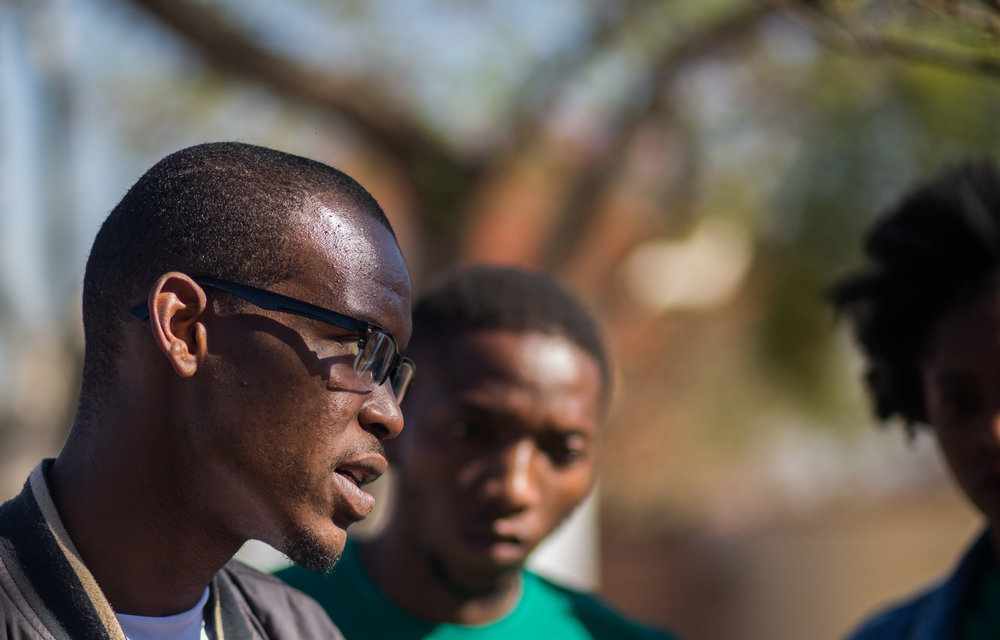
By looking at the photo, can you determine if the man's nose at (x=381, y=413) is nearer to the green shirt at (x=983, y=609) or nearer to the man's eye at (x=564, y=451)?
the man's eye at (x=564, y=451)

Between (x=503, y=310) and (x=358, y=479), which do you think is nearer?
(x=358, y=479)

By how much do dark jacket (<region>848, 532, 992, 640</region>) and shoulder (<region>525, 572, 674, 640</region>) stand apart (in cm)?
72

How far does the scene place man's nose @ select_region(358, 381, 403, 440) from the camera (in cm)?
192

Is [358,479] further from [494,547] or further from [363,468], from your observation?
[494,547]

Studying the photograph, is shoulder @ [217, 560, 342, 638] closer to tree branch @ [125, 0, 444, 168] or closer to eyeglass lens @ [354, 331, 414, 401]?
eyeglass lens @ [354, 331, 414, 401]

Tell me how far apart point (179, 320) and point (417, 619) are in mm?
1370

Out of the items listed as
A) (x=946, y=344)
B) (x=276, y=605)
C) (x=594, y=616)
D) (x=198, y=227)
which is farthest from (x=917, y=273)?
(x=198, y=227)

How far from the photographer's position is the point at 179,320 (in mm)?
1839

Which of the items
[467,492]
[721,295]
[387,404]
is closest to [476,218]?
[721,295]

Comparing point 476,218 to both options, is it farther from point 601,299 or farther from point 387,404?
point 387,404

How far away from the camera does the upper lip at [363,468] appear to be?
1.90m

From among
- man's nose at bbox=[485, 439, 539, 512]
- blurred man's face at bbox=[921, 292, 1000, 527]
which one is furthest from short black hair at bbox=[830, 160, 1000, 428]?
man's nose at bbox=[485, 439, 539, 512]

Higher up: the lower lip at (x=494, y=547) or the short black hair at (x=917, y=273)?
the short black hair at (x=917, y=273)

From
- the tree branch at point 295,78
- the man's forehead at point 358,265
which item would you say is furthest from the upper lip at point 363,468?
the tree branch at point 295,78
